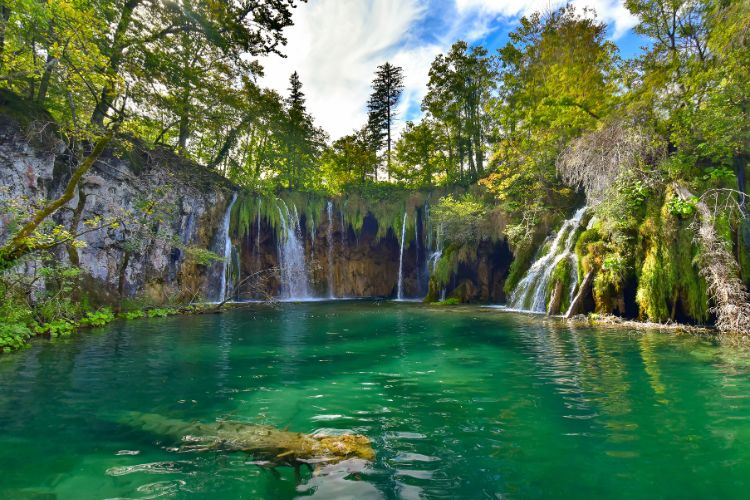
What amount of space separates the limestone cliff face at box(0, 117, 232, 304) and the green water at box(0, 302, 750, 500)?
7.00 metres

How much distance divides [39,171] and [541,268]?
66.3ft

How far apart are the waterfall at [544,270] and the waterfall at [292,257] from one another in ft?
48.8

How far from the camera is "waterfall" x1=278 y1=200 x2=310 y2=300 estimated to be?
2681 centimetres

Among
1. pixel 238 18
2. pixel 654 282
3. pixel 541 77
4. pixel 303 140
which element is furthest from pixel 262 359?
pixel 303 140

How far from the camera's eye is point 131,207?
61.0 feet

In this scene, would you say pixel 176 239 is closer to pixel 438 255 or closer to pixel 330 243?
pixel 330 243

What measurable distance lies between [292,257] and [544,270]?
1705cm

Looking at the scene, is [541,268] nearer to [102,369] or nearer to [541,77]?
[541,77]

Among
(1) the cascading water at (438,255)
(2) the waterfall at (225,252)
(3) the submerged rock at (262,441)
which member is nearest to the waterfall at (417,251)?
(1) the cascading water at (438,255)

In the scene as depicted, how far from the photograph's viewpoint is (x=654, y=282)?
452 inches

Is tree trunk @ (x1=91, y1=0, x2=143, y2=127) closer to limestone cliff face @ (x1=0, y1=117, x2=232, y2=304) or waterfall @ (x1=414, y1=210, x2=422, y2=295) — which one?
limestone cliff face @ (x1=0, y1=117, x2=232, y2=304)

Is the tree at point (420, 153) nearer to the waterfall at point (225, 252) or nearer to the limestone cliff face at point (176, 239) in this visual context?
the limestone cliff face at point (176, 239)

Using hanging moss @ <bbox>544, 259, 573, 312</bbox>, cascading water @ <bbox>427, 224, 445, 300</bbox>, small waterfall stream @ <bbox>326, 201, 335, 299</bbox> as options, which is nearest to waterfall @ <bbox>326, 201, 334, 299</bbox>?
small waterfall stream @ <bbox>326, 201, 335, 299</bbox>

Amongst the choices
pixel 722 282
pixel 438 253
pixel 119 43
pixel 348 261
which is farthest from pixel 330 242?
pixel 722 282
